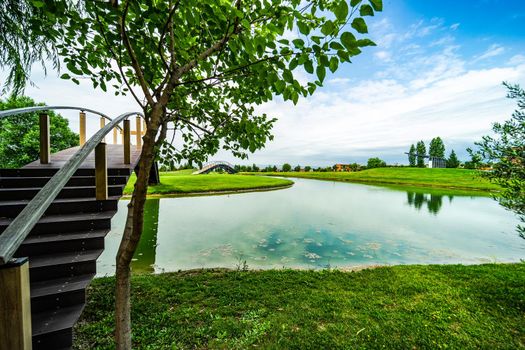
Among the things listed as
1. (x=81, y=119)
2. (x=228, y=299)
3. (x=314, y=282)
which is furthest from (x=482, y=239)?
(x=81, y=119)

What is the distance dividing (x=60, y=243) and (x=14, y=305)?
1.90m

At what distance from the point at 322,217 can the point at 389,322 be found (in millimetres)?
7748

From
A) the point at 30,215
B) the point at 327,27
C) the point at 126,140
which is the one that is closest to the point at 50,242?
the point at 30,215

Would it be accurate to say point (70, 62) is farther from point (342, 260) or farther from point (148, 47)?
point (342, 260)

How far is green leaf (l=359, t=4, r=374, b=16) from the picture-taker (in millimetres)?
1055

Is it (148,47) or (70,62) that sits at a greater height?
(148,47)

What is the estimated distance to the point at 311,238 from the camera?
7496 millimetres

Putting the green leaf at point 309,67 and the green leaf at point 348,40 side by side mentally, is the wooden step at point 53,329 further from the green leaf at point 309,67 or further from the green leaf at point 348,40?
the green leaf at point 348,40

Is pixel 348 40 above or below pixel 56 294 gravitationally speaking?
above

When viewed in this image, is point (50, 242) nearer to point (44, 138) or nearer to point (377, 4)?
point (44, 138)

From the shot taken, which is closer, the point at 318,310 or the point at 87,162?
the point at 318,310

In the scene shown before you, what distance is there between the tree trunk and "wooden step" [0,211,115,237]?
4.07ft

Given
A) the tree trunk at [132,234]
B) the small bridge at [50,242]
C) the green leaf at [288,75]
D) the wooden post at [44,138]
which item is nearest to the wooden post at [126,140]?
the small bridge at [50,242]

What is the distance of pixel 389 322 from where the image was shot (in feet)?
9.34
